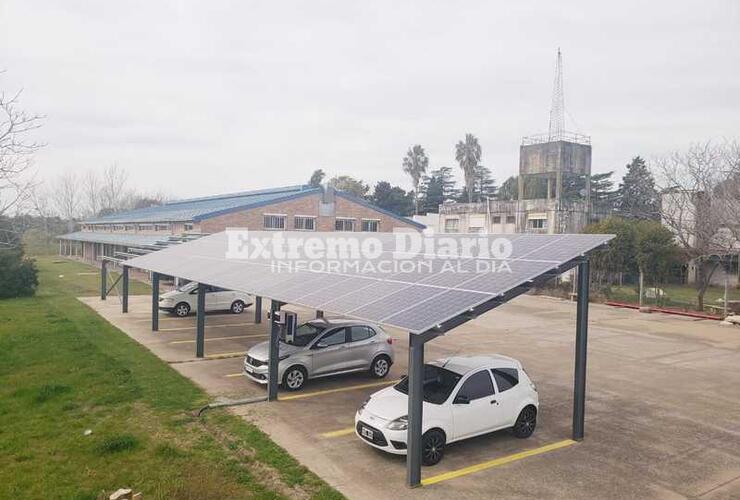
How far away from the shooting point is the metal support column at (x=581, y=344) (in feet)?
33.9

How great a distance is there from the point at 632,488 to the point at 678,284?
137 ft

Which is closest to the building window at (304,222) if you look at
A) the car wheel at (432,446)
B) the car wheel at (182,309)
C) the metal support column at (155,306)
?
the car wheel at (182,309)

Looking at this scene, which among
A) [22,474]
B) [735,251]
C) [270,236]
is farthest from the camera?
[735,251]

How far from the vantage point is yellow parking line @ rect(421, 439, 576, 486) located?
8.81 meters

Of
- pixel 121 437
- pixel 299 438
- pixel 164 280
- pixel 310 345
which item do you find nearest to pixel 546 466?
pixel 299 438

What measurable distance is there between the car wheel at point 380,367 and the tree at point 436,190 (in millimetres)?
81968

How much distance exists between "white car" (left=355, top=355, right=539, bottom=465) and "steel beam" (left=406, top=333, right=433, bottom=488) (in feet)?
2.08

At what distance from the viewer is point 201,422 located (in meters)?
11.1

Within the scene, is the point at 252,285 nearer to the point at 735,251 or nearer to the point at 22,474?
the point at 22,474

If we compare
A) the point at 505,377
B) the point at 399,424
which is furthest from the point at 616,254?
the point at 399,424

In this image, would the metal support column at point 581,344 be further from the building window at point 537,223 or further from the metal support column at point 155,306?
the building window at point 537,223

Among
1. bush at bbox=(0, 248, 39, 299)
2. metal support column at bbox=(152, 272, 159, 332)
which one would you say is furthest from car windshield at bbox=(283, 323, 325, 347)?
bush at bbox=(0, 248, 39, 299)

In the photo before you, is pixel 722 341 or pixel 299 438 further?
pixel 722 341

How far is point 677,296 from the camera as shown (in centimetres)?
3550
